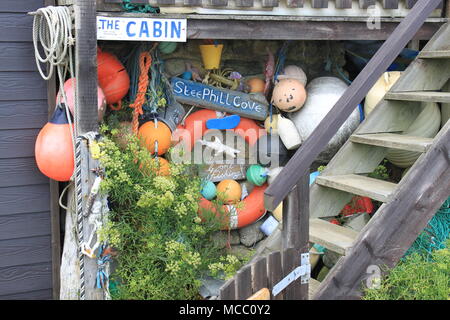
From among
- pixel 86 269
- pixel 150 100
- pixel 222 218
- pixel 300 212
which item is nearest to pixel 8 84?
pixel 150 100

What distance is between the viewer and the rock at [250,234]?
5.48m

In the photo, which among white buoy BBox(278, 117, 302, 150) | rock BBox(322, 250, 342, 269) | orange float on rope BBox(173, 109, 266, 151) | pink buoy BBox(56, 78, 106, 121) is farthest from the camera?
white buoy BBox(278, 117, 302, 150)

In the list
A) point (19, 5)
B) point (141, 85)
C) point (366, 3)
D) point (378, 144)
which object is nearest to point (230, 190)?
point (141, 85)

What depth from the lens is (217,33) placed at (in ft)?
15.5

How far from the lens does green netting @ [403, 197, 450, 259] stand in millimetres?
4840

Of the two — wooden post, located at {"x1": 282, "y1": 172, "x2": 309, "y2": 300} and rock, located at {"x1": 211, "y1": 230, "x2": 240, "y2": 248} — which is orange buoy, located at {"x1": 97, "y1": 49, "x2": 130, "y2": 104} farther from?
wooden post, located at {"x1": 282, "y1": 172, "x2": 309, "y2": 300}

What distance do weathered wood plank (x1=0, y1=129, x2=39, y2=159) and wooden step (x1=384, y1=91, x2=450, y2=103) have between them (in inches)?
108

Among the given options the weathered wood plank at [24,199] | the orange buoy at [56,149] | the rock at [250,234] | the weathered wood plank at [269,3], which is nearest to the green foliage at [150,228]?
the orange buoy at [56,149]

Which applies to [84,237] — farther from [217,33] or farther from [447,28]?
[447,28]

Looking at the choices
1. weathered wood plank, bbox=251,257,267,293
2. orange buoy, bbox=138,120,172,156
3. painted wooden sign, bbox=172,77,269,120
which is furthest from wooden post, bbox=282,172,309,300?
painted wooden sign, bbox=172,77,269,120

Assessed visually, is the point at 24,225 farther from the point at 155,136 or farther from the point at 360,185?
the point at 360,185

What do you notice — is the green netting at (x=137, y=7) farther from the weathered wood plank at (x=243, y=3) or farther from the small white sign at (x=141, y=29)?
the weathered wood plank at (x=243, y=3)
